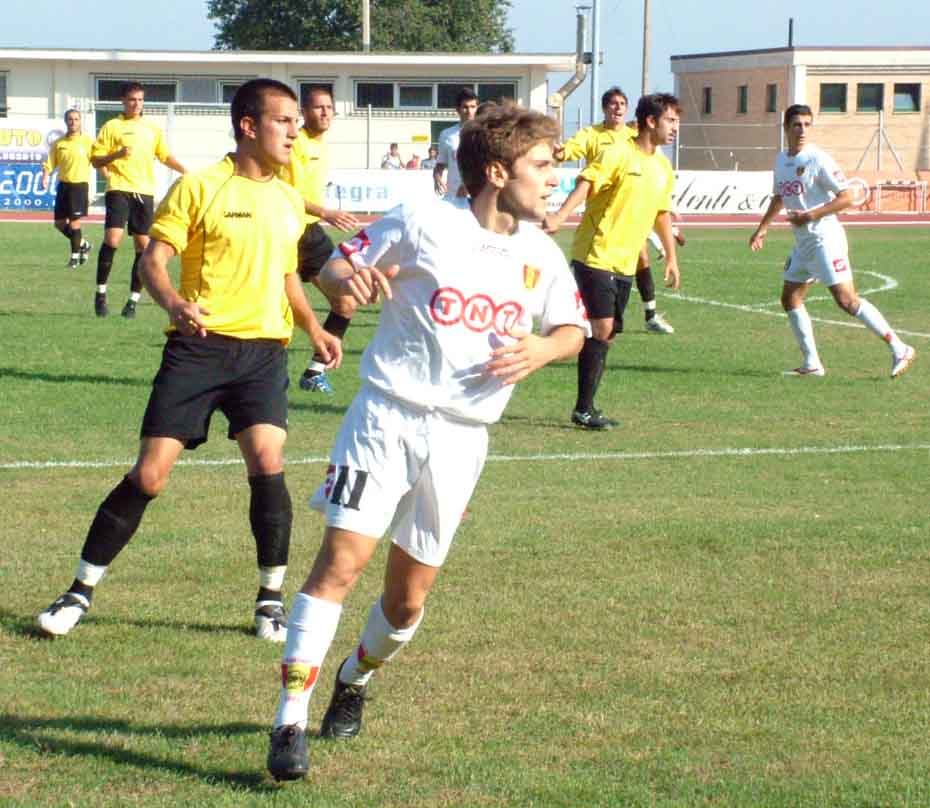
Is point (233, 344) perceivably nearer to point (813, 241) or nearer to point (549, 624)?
point (549, 624)

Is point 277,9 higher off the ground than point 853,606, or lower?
higher

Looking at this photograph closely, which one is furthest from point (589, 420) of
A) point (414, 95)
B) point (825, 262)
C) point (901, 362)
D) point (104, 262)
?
point (414, 95)

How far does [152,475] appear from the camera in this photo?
6.32 meters

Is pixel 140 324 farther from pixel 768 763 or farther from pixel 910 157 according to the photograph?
pixel 910 157

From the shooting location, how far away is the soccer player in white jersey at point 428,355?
4770mm

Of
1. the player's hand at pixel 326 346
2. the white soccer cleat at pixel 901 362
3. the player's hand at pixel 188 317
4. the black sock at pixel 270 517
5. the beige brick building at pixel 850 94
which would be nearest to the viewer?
the player's hand at pixel 188 317

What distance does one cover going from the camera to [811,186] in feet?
46.8

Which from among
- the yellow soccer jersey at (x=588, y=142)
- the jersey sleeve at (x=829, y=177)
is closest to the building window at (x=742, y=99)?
the yellow soccer jersey at (x=588, y=142)

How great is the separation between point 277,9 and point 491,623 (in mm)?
77472

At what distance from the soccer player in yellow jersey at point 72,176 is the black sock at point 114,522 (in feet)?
58.6

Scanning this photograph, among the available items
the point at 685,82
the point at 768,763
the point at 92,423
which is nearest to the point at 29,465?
the point at 92,423

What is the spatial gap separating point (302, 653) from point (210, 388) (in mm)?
1862

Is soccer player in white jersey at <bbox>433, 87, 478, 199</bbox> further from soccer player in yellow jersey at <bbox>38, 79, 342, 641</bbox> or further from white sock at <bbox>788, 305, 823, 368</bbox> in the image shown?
soccer player in yellow jersey at <bbox>38, 79, 342, 641</bbox>

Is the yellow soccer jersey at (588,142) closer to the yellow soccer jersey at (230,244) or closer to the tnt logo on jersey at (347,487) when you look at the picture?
the yellow soccer jersey at (230,244)
